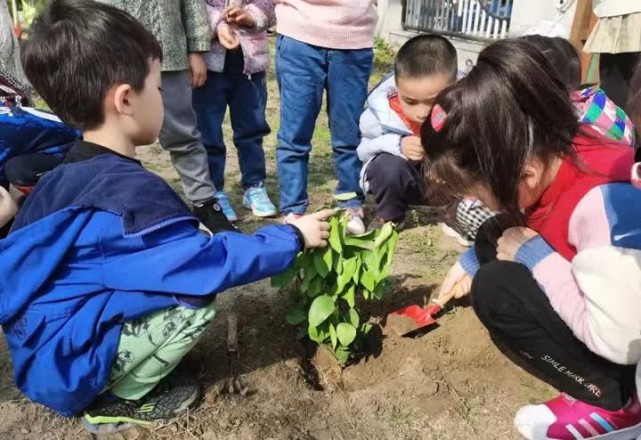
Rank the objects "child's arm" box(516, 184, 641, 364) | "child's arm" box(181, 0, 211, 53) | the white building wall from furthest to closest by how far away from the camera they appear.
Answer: the white building wall < "child's arm" box(181, 0, 211, 53) < "child's arm" box(516, 184, 641, 364)

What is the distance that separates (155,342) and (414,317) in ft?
3.04

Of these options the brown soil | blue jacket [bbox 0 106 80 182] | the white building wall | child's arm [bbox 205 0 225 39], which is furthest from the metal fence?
blue jacket [bbox 0 106 80 182]

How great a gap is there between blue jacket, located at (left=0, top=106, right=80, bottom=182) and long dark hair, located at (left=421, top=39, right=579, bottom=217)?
1.43 metres

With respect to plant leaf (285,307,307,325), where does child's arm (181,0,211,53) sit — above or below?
above

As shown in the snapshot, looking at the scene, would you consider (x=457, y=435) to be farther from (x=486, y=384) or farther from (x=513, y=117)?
(x=513, y=117)

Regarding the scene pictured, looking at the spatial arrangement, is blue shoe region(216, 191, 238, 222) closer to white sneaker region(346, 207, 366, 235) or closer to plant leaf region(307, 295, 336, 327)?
white sneaker region(346, 207, 366, 235)

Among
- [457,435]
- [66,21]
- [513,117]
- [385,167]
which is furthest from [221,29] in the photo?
[457,435]

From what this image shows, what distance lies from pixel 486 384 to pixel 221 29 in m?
1.97

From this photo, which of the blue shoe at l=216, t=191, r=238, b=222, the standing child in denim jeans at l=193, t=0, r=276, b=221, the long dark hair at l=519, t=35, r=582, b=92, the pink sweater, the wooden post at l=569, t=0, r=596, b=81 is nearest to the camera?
the long dark hair at l=519, t=35, r=582, b=92

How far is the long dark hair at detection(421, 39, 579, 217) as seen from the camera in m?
1.44

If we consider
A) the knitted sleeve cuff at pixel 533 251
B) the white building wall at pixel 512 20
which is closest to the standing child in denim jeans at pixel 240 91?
the knitted sleeve cuff at pixel 533 251

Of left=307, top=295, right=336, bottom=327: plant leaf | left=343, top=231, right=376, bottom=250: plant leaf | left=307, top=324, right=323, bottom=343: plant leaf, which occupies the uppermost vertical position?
left=343, top=231, right=376, bottom=250: plant leaf

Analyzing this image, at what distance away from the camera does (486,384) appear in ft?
6.30

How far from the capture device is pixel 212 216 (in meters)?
2.87
